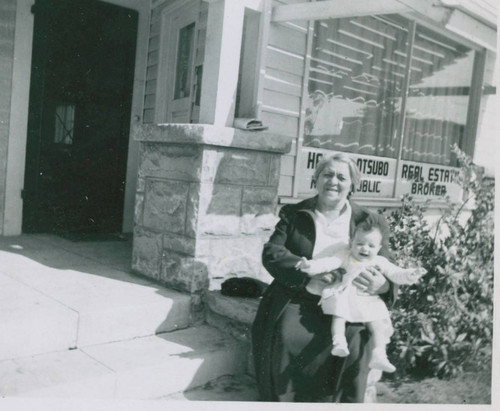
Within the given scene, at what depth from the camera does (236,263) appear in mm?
3555

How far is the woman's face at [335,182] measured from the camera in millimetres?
2688

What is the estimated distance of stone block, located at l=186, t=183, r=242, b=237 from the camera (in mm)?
3285

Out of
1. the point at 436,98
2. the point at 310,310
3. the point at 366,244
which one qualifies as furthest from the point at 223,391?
the point at 436,98

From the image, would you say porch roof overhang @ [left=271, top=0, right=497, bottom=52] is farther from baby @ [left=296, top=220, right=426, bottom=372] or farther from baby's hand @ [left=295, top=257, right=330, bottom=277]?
baby's hand @ [left=295, top=257, right=330, bottom=277]

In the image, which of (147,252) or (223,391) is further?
(147,252)

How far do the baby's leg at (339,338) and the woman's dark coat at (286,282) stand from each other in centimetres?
7

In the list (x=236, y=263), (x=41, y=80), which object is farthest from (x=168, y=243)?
(x=41, y=80)

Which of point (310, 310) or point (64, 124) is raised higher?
point (64, 124)

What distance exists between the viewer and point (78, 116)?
16.2 feet

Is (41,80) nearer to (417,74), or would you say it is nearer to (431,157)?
(417,74)

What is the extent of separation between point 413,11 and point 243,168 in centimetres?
155

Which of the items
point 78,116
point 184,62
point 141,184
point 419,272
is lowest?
point 419,272

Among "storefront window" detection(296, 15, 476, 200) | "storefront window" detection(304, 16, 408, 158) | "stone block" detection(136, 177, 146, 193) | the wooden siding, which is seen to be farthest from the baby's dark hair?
the wooden siding

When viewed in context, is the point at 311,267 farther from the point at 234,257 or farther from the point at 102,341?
the point at 102,341
